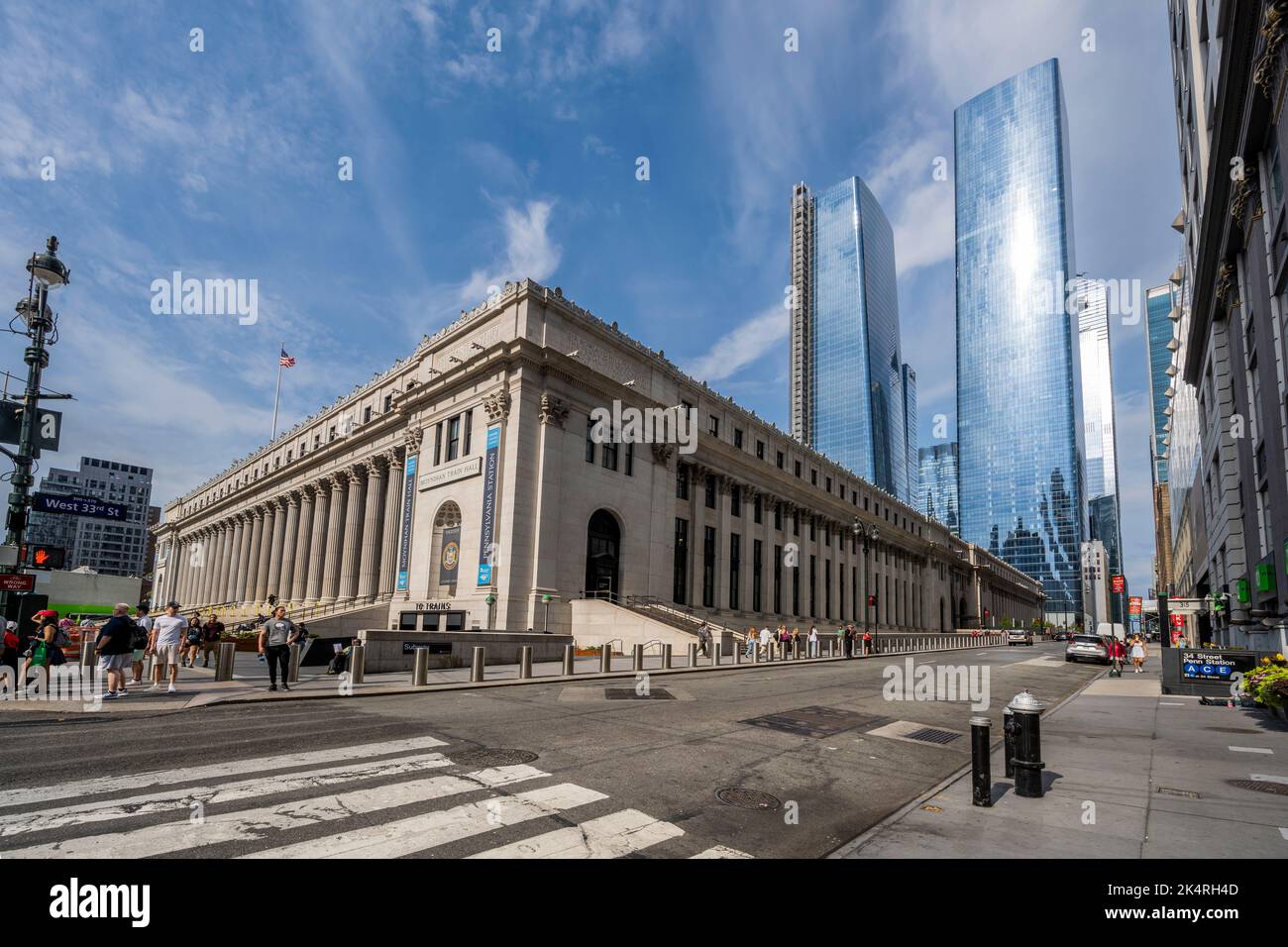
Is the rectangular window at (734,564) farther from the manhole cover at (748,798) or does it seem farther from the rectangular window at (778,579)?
the manhole cover at (748,798)

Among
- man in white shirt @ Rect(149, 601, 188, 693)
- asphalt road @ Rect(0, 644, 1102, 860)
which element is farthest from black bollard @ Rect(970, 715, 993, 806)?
man in white shirt @ Rect(149, 601, 188, 693)

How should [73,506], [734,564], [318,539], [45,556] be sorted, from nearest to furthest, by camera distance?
[45,556] < [73,506] < [734,564] < [318,539]

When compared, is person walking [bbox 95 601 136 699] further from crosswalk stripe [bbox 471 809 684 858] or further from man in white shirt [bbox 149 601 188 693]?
crosswalk stripe [bbox 471 809 684 858]

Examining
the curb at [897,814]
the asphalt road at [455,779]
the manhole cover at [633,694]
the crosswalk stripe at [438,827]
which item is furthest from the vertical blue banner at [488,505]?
the crosswalk stripe at [438,827]

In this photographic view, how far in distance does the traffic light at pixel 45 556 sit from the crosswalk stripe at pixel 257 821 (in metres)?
16.3

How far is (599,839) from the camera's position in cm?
553

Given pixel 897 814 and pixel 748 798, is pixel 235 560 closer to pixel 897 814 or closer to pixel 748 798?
pixel 748 798

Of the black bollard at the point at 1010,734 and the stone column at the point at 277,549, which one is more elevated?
the stone column at the point at 277,549

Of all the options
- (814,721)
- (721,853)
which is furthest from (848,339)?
(721,853)

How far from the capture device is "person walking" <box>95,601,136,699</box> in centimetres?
1335

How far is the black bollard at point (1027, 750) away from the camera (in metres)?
7.49

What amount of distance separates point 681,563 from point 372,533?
74.4ft

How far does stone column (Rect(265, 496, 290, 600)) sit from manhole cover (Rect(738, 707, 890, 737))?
60.9 meters
